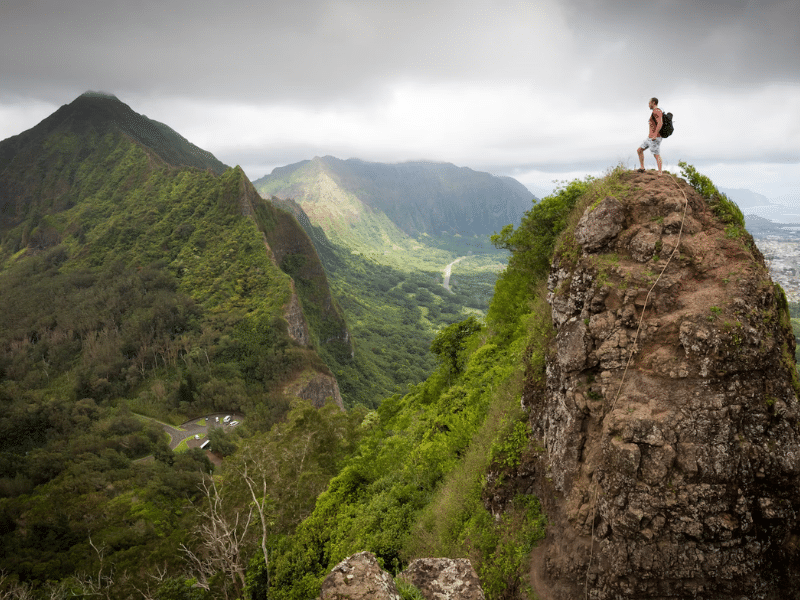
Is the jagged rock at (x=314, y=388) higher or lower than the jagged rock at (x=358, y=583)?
lower

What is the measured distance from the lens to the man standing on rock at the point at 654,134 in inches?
509

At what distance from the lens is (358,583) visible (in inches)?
268

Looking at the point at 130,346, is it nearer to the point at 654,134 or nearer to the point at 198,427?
the point at 198,427

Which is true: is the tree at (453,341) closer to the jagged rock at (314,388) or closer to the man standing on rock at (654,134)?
the man standing on rock at (654,134)

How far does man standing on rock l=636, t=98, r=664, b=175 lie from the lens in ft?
42.4

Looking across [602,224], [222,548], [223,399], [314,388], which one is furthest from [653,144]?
[223,399]

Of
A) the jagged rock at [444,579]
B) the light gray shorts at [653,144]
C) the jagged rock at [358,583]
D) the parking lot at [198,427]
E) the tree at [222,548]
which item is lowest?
the parking lot at [198,427]

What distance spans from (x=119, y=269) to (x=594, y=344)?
5565 inches

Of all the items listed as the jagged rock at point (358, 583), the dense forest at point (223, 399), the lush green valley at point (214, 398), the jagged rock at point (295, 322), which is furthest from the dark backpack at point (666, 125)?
the jagged rock at point (295, 322)

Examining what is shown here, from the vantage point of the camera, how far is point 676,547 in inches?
379

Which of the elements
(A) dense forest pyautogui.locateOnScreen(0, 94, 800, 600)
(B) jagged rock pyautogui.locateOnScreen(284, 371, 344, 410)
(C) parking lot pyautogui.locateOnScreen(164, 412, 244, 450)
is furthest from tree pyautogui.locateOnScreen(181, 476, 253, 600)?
(B) jagged rock pyautogui.locateOnScreen(284, 371, 344, 410)

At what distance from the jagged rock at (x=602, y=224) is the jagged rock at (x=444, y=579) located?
9.58 meters

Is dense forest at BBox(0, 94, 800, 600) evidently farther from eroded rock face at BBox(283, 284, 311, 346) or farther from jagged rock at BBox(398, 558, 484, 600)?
jagged rock at BBox(398, 558, 484, 600)

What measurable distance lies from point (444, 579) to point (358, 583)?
1.84 m
